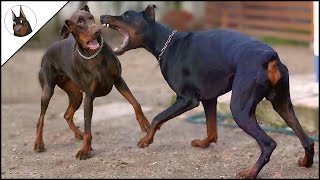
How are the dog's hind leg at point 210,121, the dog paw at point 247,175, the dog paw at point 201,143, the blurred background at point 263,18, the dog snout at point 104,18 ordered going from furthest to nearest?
the blurred background at point 263,18 < the dog paw at point 201,143 < the dog's hind leg at point 210,121 < the dog paw at point 247,175 < the dog snout at point 104,18

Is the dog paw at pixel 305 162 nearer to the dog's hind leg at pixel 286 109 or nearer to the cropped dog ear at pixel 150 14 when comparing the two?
the dog's hind leg at pixel 286 109

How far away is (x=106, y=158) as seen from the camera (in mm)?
4629

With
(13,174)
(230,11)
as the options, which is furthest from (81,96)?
(230,11)

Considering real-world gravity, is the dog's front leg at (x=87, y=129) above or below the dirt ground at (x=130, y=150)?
above

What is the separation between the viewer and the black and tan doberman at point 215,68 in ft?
12.9

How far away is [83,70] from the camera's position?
4.17m

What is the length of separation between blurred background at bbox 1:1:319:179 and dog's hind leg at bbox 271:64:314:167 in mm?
210

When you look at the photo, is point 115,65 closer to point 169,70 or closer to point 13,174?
point 169,70

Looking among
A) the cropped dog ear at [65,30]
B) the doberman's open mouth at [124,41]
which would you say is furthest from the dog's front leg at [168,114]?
the cropped dog ear at [65,30]

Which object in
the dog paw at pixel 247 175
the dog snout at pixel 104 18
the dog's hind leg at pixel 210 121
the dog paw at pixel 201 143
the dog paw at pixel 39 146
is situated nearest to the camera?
the dog snout at pixel 104 18

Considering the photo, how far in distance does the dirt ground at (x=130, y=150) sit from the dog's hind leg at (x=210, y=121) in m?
0.07

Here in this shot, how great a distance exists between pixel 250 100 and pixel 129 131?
2625mm

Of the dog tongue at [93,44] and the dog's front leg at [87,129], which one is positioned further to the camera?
the dog's front leg at [87,129]

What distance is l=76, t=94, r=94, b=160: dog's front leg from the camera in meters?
4.26
